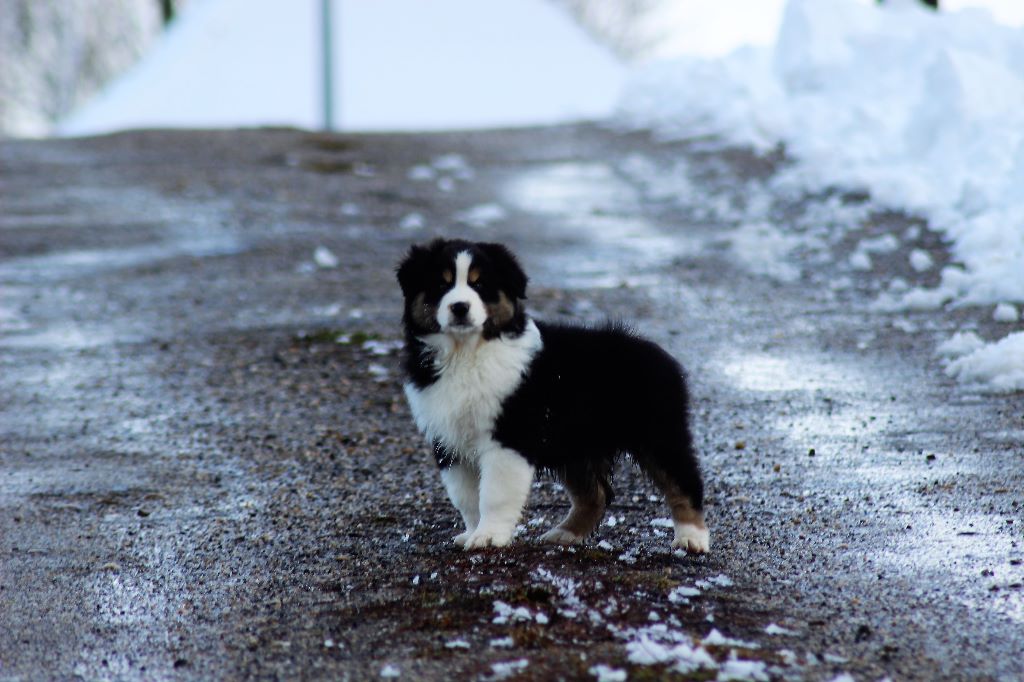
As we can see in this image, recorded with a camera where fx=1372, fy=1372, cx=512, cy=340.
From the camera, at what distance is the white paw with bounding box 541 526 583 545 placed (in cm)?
600

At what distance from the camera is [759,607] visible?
16.8ft

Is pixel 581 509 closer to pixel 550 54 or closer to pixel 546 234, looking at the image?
pixel 546 234

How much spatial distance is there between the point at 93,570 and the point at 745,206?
365 inches

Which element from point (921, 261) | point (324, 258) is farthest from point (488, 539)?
point (324, 258)

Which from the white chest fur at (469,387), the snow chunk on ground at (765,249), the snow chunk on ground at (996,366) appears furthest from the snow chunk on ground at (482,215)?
the white chest fur at (469,387)

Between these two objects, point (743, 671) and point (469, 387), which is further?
point (469, 387)

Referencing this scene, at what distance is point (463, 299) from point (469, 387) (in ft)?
1.30

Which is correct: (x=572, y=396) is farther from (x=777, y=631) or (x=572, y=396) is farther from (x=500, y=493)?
(x=777, y=631)

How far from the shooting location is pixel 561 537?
6.05m

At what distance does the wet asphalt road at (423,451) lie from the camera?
4941mm

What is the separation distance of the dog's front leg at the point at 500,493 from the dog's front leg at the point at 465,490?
0.51 feet

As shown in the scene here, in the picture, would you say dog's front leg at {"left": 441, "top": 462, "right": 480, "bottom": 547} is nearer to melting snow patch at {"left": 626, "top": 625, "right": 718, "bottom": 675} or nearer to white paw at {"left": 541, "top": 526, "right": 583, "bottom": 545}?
white paw at {"left": 541, "top": 526, "right": 583, "bottom": 545}

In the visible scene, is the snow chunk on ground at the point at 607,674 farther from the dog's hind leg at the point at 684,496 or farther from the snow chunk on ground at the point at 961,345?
the snow chunk on ground at the point at 961,345

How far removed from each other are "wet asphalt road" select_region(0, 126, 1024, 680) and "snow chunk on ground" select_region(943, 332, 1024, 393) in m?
0.15
